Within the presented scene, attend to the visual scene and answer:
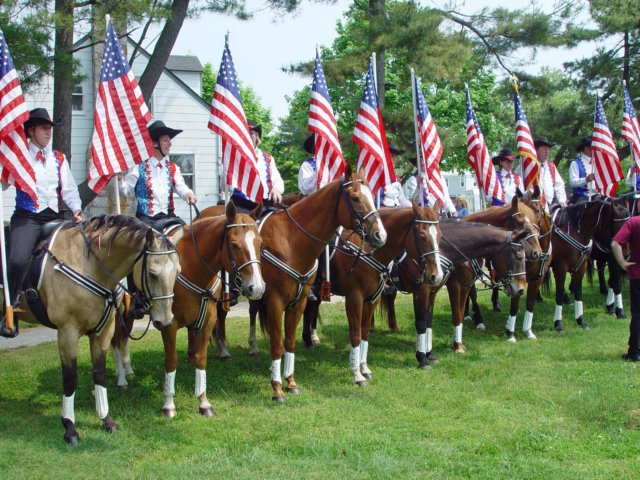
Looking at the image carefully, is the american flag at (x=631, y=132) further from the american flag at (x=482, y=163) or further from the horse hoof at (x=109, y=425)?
the horse hoof at (x=109, y=425)

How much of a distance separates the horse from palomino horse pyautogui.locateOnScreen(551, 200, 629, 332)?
4493 mm

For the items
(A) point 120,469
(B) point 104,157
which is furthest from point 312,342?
(A) point 120,469

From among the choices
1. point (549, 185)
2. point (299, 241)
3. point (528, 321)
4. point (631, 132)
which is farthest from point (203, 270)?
point (631, 132)

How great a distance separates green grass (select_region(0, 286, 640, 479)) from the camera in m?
5.73

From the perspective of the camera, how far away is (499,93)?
19859 millimetres

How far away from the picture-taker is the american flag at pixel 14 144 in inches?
275

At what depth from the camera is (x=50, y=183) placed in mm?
7516

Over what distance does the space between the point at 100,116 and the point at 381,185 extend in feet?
13.6

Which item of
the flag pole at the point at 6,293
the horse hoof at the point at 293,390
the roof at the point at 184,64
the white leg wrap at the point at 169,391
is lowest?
the horse hoof at the point at 293,390

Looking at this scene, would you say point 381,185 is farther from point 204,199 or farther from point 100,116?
point 204,199

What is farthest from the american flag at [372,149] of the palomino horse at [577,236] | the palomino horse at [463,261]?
the palomino horse at [577,236]

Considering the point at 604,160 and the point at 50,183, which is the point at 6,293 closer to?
the point at 50,183

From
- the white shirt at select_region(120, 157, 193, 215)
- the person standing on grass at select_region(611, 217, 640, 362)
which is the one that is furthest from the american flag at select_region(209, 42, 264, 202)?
the person standing on grass at select_region(611, 217, 640, 362)

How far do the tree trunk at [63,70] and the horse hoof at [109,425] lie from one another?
7095mm
